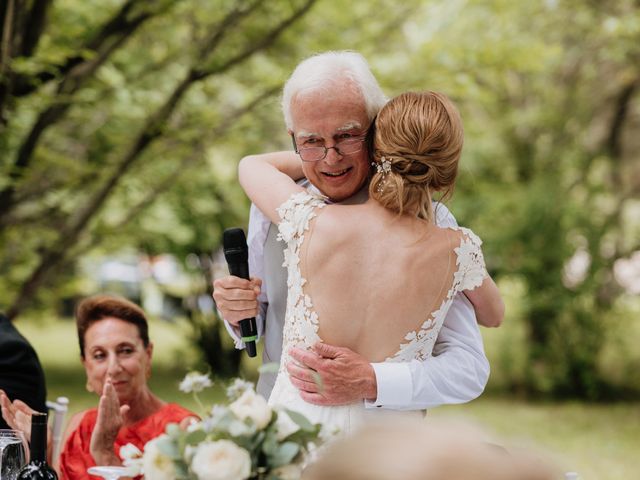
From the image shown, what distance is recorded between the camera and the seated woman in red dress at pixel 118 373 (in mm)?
3277

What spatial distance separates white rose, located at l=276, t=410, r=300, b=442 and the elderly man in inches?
26.6

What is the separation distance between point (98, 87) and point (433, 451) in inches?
244

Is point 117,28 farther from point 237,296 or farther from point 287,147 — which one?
point 237,296

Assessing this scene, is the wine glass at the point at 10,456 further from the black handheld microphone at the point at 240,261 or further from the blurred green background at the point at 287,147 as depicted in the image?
the blurred green background at the point at 287,147

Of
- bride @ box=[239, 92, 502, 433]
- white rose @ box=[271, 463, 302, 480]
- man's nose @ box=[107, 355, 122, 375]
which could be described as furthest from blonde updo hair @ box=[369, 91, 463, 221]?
man's nose @ box=[107, 355, 122, 375]

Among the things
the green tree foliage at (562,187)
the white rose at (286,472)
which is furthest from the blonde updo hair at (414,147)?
the green tree foliage at (562,187)

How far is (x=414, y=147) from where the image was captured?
2.49 m

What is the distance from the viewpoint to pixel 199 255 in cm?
1288

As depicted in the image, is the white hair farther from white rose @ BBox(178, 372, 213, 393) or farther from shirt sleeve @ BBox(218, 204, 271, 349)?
white rose @ BBox(178, 372, 213, 393)

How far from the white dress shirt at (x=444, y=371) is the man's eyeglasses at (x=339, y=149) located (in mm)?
373

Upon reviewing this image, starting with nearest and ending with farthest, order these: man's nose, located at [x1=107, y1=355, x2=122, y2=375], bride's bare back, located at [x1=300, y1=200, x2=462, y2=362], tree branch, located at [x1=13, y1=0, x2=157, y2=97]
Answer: bride's bare back, located at [x1=300, y1=200, x2=462, y2=362]
man's nose, located at [x1=107, y1=355, x2=122, y2=375]
tree branch, located at [x1=13, y1=0, x2=157, y2=97]

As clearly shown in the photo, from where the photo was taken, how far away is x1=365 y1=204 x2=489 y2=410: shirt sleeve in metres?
2.57

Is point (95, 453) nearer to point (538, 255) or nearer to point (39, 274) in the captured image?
point (39, 274)

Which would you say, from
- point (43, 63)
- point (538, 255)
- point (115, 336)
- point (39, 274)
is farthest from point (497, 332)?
point (115, 336)
